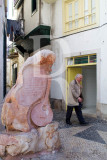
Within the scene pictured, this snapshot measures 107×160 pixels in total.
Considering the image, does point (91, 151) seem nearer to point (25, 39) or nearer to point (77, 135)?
point (77, 135)

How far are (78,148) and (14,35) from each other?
11764mm

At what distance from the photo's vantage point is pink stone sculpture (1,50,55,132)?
3.68m

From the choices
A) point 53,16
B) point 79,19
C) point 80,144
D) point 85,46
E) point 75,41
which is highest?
point 53,16

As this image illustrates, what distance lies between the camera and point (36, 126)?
3877 millimetres

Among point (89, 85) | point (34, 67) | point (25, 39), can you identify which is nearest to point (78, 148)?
point (34, 67)

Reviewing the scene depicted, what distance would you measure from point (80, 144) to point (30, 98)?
5.45 feet

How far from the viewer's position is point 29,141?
3482 millimetres

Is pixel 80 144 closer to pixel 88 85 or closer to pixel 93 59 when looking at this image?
pixel 93 59

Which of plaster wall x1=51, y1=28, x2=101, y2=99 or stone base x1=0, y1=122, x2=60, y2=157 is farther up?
plaster wall x1=51, y1=28, x2=101, y2=99

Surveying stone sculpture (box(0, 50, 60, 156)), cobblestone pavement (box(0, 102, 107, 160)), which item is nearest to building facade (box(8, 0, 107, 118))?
cobblestone pavement (box(0, 102, 107, 160))

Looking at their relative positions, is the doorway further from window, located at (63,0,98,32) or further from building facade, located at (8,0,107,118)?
window, located at (63,0,98,32)

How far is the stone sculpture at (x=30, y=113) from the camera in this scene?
11.4ft

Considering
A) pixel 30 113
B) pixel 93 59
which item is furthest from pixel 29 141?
pixel 93 59

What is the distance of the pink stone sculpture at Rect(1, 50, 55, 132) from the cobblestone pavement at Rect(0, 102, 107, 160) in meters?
0.64
